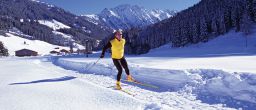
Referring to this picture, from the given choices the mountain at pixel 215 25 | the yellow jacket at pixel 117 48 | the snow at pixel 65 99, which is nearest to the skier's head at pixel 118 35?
the yellow jacket at pixel 117 48

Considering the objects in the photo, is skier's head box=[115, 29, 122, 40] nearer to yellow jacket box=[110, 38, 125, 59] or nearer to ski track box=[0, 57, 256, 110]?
yellow jacket box=[110, 38, 125, 59]

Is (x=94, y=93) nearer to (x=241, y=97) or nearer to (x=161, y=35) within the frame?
(x=241, y=97)

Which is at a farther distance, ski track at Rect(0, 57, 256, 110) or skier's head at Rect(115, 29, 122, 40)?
skier's head at Rect(115, 29, 122, 40)

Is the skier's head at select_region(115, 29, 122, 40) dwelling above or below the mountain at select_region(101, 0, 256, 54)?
below

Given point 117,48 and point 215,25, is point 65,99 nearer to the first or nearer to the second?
point 117,48

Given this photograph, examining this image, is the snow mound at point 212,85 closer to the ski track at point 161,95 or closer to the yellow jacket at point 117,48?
the ski track at point 161,95

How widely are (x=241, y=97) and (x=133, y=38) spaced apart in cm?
12253

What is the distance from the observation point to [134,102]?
945 centimetres

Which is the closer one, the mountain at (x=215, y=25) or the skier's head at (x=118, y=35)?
the skier's head at (x=118, y=35)

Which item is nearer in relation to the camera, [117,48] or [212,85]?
[212,85]

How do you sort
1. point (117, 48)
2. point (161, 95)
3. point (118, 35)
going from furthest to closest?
point (117, 48) → point (118, 35) → point (161, 95)

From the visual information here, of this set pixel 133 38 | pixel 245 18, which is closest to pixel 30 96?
pixel 245 18

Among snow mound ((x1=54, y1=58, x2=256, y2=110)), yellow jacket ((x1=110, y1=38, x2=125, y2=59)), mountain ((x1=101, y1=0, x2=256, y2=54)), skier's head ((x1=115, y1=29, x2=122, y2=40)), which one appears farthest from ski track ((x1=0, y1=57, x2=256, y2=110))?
mountain ((x1=101, y1=0, x2=256, y2=54))

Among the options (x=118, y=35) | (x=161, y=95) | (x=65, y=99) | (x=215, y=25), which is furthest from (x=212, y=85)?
(x=215, y=25)
